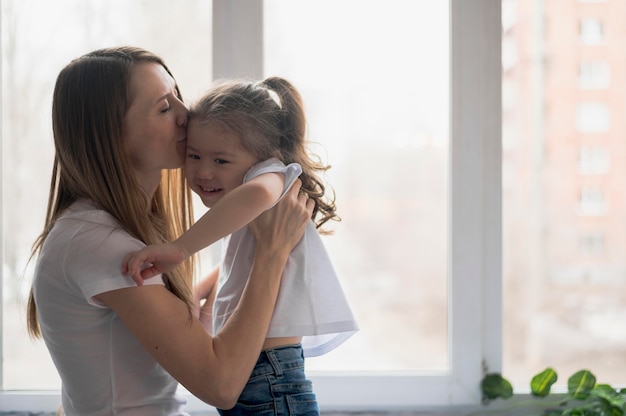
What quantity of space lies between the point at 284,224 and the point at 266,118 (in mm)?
226

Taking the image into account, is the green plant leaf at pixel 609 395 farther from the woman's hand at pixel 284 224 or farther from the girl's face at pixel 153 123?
the girl's face at pixel 153 123

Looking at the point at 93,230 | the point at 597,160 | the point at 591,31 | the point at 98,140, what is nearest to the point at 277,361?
the point at 93,230

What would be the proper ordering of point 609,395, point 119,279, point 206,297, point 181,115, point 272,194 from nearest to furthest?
point 119,279, point 272,194, point 181,115, point 206,297, point 609,395

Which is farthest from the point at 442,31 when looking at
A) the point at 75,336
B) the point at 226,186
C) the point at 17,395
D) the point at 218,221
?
the point at 17,395

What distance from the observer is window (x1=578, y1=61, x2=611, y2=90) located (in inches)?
77.7

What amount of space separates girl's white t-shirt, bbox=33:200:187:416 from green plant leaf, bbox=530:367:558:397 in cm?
108

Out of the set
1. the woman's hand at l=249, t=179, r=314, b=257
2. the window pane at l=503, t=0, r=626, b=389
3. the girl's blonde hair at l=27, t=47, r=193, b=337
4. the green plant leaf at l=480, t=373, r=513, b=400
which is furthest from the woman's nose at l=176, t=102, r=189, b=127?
the green plant leaf at l=480, t=373, r=513, b=400

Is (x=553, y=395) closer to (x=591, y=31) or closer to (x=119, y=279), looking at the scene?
(x=591, y=31)

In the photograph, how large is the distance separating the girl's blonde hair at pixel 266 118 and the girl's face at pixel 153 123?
5 centimetres

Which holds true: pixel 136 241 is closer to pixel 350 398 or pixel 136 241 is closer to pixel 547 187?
pixel 350 398

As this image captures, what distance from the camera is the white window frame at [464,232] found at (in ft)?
6.26

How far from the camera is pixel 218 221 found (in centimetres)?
125

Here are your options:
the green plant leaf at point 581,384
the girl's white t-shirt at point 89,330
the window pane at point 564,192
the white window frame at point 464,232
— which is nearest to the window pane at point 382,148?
the white window frame at point 464,232

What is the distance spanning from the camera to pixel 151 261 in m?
1.19
